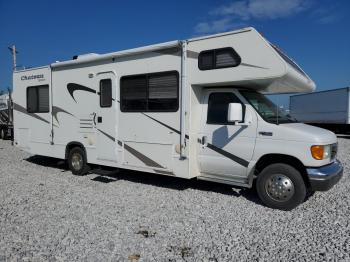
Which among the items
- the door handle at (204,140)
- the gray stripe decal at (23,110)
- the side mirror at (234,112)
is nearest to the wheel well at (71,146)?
the gray stripe decal at (23,110)

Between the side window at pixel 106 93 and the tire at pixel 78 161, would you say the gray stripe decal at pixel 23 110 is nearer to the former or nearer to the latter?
the tire at pixel 78 161

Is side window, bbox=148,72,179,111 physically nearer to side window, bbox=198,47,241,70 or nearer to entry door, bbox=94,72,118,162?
side window, bbox=198,47,241,70

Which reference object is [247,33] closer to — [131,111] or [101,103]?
[131,111]

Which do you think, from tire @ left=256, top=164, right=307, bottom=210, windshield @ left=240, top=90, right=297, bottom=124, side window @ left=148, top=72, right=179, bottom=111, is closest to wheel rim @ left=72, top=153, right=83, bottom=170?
side window @ left=148, top=72, right=179, bottom=111

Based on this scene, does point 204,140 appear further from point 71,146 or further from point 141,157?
point 71,146

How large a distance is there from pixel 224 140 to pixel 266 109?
952 mm

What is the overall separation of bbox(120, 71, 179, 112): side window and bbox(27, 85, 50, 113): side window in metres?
2.80

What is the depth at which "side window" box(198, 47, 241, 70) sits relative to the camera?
5.72m

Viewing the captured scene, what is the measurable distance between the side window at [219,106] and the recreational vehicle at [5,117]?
15627 millimetres

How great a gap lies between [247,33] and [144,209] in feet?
11.3

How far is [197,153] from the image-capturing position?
21.0 ft

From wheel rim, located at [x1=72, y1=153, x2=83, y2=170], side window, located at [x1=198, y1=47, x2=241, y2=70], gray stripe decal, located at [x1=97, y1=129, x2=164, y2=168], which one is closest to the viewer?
side window, located at [x1=198, y1=47, x2=241, y2=70]

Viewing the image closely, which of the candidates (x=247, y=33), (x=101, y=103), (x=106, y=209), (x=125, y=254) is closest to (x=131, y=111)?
(x=101, y=103)

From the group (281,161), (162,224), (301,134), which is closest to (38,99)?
(162,224)
